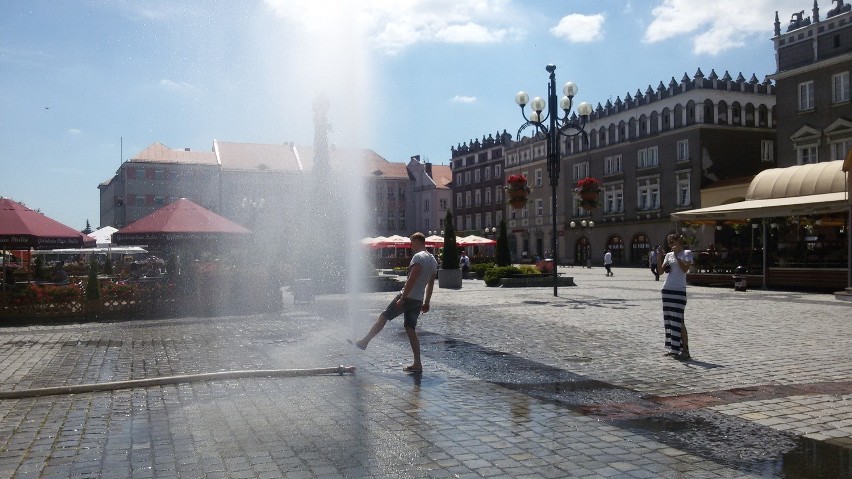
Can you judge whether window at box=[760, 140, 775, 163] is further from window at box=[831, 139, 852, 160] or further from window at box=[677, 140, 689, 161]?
window at box=[831, 139, 852, 160]

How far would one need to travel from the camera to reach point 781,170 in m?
31.0

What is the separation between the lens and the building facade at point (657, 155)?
56.8 m

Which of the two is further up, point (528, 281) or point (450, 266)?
point (450, 266)

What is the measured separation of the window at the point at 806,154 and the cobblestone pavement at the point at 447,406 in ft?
108

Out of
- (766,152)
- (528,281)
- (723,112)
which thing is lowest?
(528,281)

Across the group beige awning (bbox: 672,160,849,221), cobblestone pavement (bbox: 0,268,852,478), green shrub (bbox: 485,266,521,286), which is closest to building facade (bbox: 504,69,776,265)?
beige awning (bbox: 672,160,849,221)

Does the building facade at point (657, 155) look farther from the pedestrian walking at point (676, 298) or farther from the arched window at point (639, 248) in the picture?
the pedestrian walking at point (676, 298)

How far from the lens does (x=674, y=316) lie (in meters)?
10.1

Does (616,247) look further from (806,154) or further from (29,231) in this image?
(29,231)

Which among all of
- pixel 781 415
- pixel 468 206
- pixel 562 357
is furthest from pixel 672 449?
pixel 468 206

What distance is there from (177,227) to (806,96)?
128ft

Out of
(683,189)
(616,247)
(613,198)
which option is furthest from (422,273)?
(613,198)

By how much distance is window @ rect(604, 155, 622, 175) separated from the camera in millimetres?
66125

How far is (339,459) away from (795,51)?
46478 mm
